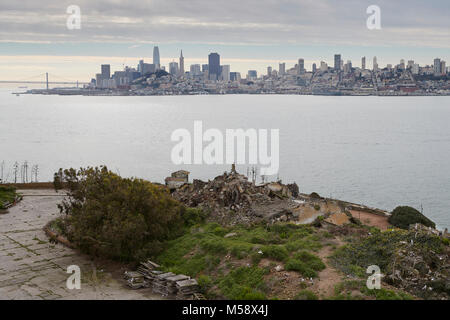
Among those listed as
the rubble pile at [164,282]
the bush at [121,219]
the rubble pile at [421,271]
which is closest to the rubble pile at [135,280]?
the rubble pile at [164,282]

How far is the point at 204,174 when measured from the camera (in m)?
48.9

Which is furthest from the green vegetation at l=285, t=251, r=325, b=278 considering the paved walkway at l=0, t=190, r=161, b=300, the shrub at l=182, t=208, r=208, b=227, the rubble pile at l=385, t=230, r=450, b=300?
the shrub at l=182, t=208, r=208, b=227

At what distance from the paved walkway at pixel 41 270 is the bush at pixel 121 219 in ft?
2.76

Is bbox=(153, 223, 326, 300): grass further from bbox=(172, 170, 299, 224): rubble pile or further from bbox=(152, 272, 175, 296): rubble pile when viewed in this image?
bbox=(172, 170, 299, 224): rubble pile

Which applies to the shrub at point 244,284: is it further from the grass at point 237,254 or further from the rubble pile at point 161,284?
the rubble pile at point 161,284

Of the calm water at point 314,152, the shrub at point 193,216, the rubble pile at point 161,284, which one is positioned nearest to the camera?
the rubble pile at point 161,284

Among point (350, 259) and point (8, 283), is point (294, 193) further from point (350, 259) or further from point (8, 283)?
point (8, 283)

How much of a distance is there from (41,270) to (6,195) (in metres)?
11.1

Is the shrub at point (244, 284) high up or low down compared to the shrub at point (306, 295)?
down

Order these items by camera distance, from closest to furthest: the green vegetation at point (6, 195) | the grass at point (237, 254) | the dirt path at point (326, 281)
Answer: the dirt path at point (326, 281), the grass at point (237, 254), the green vegetation at point (6, 195)

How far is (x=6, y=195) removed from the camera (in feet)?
76.8

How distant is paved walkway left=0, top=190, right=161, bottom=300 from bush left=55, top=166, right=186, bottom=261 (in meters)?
0.84

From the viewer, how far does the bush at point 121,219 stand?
47.0 feet

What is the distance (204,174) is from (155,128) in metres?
48.8
